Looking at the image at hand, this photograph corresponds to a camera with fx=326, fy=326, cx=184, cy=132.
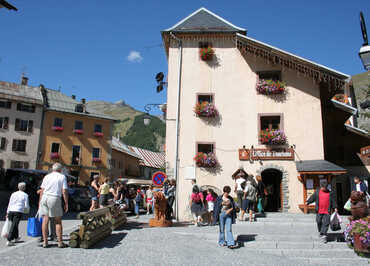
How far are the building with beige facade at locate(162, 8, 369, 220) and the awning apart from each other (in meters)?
0.06

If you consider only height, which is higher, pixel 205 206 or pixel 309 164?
pixel 309 164

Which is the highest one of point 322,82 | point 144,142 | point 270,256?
point 144,142

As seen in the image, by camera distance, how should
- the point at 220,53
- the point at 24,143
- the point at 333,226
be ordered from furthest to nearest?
1. the point at 24,143
2. the point at 220,53
3. the point at 333,226

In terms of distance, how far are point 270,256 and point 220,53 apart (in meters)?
12.8

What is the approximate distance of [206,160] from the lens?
54.6ft

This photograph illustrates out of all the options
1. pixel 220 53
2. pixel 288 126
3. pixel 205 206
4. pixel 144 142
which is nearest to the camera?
pixel 205 206

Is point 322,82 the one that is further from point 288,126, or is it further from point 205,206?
point 205,206

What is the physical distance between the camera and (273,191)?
1716cm

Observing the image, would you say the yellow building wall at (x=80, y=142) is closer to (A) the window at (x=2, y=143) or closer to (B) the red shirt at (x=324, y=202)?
(A) the window at (x=2, y=143)

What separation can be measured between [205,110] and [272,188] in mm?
5400

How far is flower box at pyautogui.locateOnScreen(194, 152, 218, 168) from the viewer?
16.6m

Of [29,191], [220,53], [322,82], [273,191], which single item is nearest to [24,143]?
[29,191]

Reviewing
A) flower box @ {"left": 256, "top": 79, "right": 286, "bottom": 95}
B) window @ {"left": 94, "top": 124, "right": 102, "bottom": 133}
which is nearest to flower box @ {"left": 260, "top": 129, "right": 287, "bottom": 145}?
flower box @ {"left": 256, "top": 79, "right": 286, "bottom": 95}

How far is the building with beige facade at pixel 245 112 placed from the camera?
16.2m
